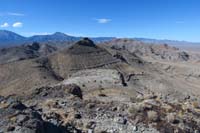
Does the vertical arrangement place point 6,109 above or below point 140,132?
above

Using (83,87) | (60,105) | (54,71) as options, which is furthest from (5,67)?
(60,105)

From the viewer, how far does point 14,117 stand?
17703 mm

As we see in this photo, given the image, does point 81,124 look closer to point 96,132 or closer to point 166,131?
point 96,132

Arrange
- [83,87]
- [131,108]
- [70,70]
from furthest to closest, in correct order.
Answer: [70,70] < [83,87] < [131,108]

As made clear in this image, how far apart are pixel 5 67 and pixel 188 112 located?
8885 centimetres

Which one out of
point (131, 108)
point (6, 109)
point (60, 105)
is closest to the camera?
point (6, 109)

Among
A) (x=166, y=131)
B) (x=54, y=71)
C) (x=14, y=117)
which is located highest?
(x=14, y=117)

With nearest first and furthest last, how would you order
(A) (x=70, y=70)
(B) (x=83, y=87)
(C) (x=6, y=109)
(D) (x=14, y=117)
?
(D) (x=14, y=117), (C) (x=6, y=109), (B) (x=83, y=87), (A) (x=70, y=70)

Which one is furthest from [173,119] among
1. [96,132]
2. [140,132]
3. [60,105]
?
[60,105]

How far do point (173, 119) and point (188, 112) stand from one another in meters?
2.64

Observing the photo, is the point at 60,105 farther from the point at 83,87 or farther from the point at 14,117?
the point at 83,87

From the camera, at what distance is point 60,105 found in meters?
24.2

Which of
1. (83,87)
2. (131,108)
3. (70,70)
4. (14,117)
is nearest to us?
(14,117)

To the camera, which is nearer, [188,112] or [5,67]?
[188,112]
